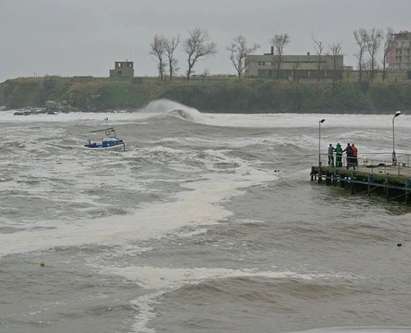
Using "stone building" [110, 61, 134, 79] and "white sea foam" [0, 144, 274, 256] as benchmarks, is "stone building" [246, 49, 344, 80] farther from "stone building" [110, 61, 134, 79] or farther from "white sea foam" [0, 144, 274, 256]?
"white sea foam" [0, 144, 274, 256]

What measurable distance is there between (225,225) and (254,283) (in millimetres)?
7174

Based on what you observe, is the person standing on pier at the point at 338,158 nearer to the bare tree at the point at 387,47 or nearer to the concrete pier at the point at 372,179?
the concrete pier at the point at 372,179

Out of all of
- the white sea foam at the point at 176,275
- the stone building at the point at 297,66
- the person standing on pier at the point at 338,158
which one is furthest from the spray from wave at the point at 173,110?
the white sea foam at the point at 176,275

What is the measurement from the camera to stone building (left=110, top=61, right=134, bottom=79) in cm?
14862

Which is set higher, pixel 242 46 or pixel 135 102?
pixel 242 46

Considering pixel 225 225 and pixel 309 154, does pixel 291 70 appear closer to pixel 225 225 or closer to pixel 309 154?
pixel 309 154

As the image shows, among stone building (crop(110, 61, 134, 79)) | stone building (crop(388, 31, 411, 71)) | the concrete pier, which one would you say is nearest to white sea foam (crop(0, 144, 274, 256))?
the concrete pier

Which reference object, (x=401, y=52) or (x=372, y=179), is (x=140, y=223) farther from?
(x=401, y=52)

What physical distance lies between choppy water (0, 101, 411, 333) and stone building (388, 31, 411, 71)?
136014 millimetres

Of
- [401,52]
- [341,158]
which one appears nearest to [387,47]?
[401,52]

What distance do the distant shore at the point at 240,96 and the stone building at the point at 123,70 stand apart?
15619mm

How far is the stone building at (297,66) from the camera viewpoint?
466ft

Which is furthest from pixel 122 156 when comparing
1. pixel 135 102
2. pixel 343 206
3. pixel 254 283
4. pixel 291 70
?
pixel 291 70

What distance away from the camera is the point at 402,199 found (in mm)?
33000
